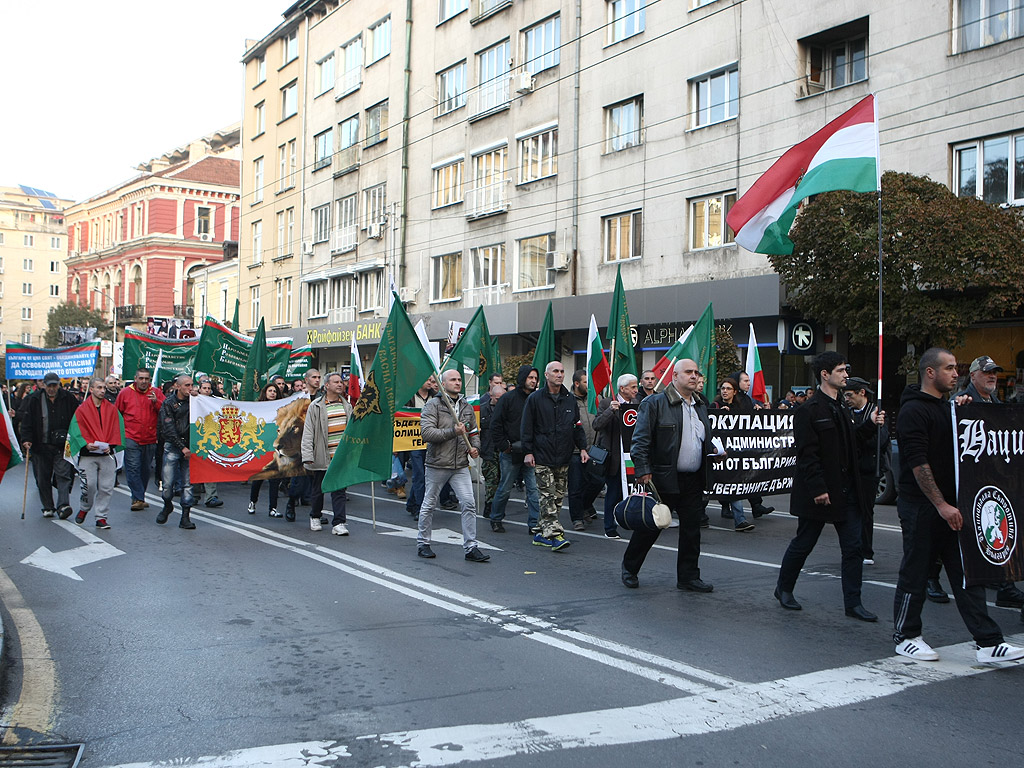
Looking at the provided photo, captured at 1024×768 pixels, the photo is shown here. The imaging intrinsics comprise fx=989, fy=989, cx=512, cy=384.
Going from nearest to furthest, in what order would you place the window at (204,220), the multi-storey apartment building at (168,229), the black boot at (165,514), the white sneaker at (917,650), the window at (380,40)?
the white sneaker at (917,650), the black boot at (165,514), the window at (380,40), the multi-storey apartment building at (168,229), the window at (204,220)

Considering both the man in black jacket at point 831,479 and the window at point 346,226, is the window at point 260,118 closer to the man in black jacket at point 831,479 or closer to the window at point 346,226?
the window at point 346,226

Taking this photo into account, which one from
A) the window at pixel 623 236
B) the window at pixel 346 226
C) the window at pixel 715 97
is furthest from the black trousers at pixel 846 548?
the window at pixel 346 226

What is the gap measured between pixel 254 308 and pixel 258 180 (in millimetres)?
6561

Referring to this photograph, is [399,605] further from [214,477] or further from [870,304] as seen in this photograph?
[870,304]

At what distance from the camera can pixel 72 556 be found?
31.4ft

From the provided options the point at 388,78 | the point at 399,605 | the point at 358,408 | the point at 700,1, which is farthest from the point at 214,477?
the point at 388,78

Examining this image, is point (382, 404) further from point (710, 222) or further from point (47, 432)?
point (710, 222)

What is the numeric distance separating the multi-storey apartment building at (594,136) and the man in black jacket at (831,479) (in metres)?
13.0

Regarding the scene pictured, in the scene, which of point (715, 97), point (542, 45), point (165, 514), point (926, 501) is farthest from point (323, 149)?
point (926, 501)

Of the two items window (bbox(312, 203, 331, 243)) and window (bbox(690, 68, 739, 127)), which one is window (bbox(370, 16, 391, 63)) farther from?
window (bbox(690, 68, 739, 127))

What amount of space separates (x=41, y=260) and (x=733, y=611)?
11542 centimetres

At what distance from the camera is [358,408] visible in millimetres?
10711

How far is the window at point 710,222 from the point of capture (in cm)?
2358

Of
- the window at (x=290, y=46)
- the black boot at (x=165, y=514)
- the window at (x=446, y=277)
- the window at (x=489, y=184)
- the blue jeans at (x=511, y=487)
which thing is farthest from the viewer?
the window at (x=290, y=46)
